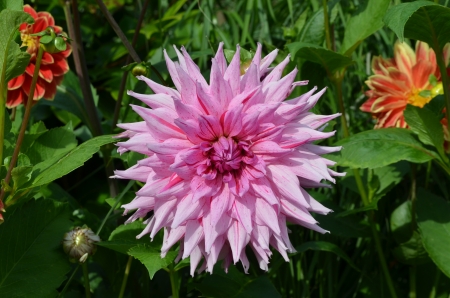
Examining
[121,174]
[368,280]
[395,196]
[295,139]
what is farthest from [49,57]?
[395,196]

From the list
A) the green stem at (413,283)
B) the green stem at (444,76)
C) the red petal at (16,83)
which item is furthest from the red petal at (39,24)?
the green stem at (413,283)

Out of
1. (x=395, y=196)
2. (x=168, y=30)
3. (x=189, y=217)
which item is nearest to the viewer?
(x=189, y=217)

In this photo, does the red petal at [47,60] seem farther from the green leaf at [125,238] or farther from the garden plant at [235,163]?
the green leaf at [125,238]

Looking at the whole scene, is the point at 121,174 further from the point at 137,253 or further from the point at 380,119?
the point at 380,119

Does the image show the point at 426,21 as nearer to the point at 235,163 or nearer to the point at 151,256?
the point at 235,163

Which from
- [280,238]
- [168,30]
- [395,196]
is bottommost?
[395,196]
